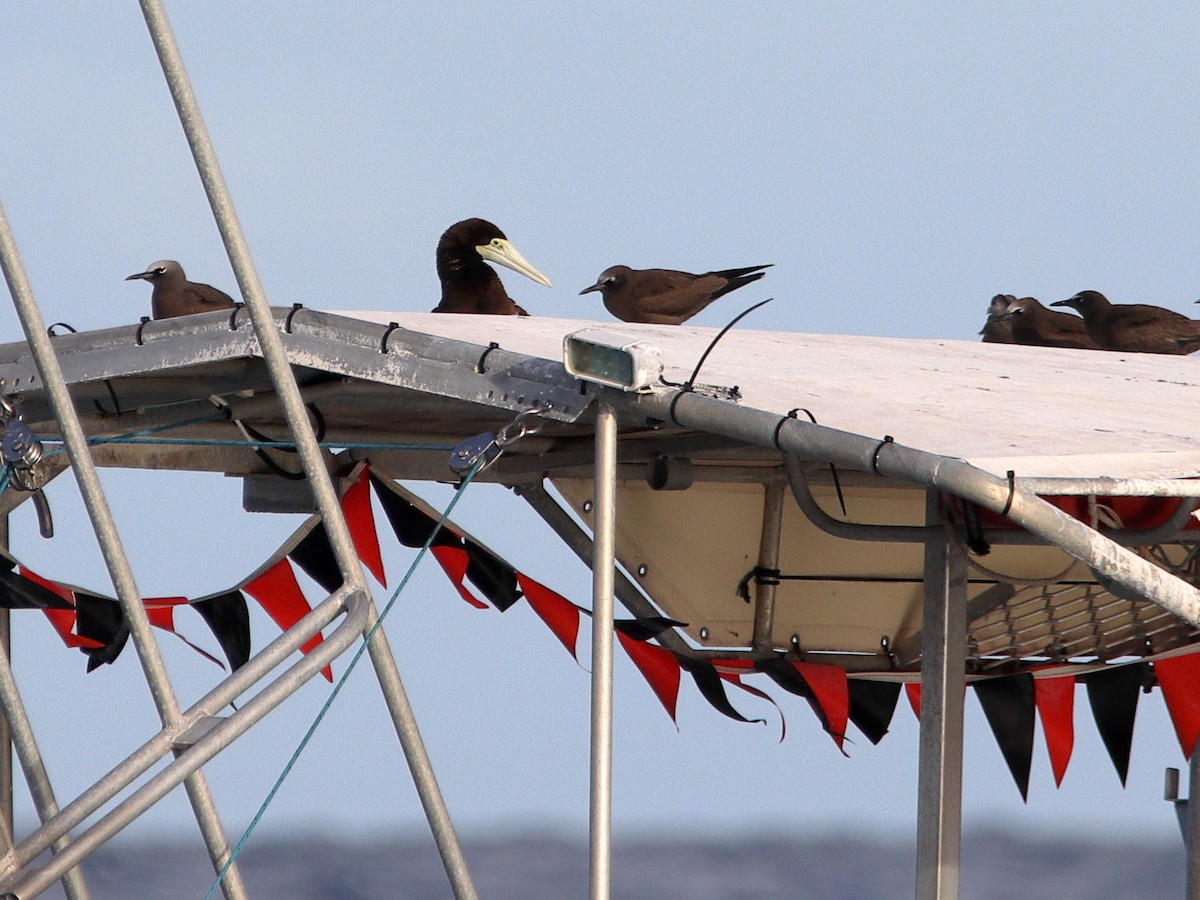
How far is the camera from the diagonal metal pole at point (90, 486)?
14.8ft

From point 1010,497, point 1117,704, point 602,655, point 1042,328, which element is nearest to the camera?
point 1010,497

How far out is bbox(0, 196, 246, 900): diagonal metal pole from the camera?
450 cm

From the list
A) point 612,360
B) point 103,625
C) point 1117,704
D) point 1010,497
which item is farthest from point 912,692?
point 1010,497

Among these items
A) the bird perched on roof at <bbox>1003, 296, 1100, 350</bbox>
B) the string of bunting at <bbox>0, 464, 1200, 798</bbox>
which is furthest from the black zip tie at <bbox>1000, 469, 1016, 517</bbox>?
the bird perched on roof at <bbox>1003, 296, 1100, 350</bbox>

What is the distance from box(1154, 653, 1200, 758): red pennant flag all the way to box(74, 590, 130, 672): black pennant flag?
3.79 meters

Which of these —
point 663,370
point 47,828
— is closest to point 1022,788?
point 663,370

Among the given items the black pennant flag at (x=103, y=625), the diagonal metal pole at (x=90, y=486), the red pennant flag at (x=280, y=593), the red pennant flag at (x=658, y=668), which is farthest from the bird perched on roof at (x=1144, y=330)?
the diagonal metal pole at (x=90, y=486)

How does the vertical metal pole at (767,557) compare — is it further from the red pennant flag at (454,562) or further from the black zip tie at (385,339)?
the black zip tie at (385,339)

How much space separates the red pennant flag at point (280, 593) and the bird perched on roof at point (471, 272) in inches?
67.6

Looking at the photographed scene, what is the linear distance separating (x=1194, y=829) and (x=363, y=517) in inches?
136

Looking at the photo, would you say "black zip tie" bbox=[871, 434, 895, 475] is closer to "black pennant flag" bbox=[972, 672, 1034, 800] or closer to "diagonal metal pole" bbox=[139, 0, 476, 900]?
"diagonal metal pole" bbox=[139, 0, 476, 900]

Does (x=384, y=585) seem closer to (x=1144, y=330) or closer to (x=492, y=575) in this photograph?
(x=492, y=575)

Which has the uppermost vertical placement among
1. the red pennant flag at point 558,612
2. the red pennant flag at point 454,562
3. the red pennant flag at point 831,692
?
the red pennant flag at point 454,562

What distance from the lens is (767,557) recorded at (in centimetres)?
734
